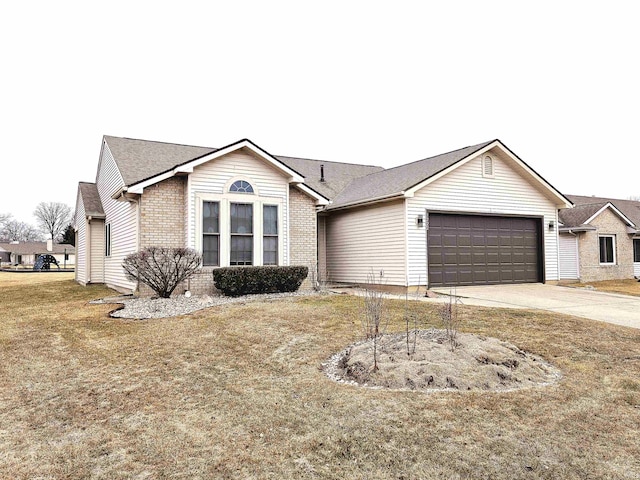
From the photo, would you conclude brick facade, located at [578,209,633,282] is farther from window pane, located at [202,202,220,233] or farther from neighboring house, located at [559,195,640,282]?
window pane, located at [202,202,220,233]

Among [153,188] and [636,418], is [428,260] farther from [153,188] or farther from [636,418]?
[636,418]

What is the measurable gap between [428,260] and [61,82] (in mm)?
17634

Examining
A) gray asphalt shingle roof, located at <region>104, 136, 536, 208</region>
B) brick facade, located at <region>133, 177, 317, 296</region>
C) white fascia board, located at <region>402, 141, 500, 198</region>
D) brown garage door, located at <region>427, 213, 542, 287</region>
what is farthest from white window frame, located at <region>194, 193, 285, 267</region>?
brown garage door, located at <region>427, 213, 542, 287</region>

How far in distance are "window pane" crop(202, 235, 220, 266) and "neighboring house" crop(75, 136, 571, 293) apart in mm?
44

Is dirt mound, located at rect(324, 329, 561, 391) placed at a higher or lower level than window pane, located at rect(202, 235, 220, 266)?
lower

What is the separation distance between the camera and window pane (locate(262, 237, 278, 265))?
13.8 m

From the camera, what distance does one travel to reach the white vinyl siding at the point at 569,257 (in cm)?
2034

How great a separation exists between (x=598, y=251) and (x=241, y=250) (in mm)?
17336

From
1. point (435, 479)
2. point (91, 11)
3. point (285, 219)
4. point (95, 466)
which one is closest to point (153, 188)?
point (285, 219)

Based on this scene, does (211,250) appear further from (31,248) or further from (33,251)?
(31,248)

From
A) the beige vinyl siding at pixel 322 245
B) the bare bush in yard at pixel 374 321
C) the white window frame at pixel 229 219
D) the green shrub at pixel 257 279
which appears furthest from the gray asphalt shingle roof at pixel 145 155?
the bare bush in yard at pixel 374 321

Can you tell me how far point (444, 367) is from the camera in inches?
197

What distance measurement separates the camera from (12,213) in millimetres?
99688

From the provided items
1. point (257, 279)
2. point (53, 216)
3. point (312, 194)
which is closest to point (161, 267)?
point (257, 279)
